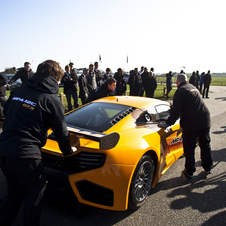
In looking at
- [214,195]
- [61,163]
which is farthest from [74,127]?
[214,195]

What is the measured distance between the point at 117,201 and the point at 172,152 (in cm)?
161

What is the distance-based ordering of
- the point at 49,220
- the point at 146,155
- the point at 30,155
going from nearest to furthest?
the point at 30,155, the point at 49,220, the point at 146,155

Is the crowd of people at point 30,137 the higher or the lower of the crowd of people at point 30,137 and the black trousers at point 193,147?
the higher

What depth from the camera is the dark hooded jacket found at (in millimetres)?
1740

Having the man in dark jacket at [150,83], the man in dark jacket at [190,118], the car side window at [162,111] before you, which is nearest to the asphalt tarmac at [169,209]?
the man in dark jacket at [190,118]

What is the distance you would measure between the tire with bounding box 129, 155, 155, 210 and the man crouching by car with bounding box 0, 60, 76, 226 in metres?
0.96

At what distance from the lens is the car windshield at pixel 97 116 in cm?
282

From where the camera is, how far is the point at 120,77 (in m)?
9.09

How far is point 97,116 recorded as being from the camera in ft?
10.3

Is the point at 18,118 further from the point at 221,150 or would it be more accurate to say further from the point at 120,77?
the point at 120,77

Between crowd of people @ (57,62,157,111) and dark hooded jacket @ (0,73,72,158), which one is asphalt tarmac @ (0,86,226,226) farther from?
crowd of people @ (57,62,157,111)

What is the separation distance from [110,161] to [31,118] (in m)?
0.91

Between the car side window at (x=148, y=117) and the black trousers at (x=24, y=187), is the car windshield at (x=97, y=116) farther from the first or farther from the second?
the black trousers at (x=24, y=187)

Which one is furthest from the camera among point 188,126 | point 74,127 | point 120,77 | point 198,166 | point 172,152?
point 120,77
